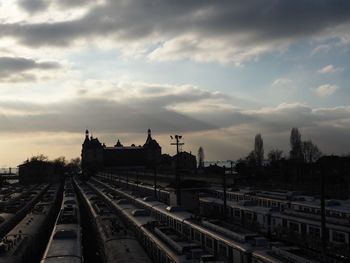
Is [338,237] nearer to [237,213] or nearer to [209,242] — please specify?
[209,242]

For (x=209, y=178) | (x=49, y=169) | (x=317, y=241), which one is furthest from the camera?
(x=49, y=169)

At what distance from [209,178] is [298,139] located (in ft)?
193

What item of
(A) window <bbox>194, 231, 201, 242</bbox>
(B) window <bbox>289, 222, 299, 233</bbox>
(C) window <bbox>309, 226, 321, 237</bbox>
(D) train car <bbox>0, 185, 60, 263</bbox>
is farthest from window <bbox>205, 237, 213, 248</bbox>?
(D) train car <bbox>0, 185, 60, 263</bbox>

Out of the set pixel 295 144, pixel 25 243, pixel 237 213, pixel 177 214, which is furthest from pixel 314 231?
pixel 295 144

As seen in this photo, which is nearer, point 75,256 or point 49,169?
point 75,256

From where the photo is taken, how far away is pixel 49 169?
156m

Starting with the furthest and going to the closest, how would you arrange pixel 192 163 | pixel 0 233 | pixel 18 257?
1. pixel 192 163
2. pixel 0 233
3. pixel 18 257

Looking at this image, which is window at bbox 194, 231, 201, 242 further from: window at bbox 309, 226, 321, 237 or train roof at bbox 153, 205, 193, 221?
window at bbox 309, 226, 321, 237

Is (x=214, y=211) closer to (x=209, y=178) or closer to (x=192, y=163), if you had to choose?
(x=209, y=178)

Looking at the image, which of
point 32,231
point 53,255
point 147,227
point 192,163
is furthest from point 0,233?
point 192,163

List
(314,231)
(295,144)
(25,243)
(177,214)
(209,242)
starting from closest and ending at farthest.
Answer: (209,242) → (25,243) → (314,231) → (177,214) → (295,144)

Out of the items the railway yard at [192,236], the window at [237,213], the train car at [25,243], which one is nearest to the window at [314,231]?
the railway yard at [192,236]

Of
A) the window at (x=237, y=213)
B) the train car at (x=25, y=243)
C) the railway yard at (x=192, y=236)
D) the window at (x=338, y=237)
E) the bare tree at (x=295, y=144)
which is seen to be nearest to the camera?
the railway yard at (x=192, y=236)

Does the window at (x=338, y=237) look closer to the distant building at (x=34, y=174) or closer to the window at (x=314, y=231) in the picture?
the window at (x=314, y=231)
